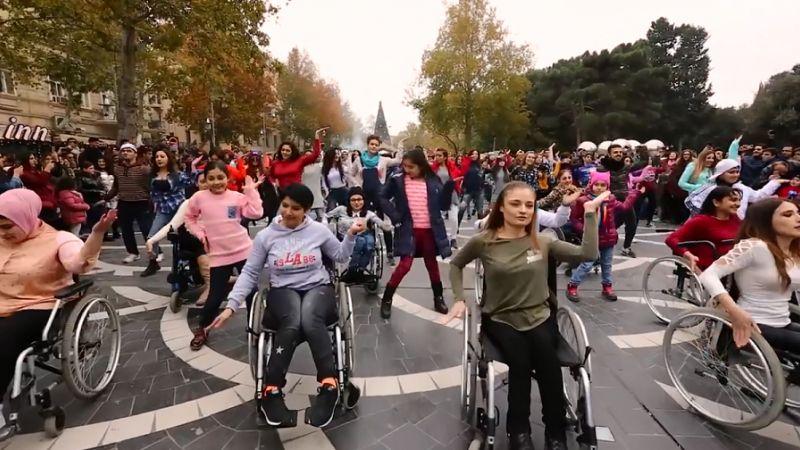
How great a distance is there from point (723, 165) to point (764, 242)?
2690 millimetres

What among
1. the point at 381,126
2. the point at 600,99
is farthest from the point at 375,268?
the point at 381,126

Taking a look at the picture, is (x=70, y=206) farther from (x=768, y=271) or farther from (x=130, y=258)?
(x=768, y=271)

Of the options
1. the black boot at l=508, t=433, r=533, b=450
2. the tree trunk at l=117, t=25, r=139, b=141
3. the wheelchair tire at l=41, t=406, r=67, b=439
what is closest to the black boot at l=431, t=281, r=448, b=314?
the black boot at l=508, t=433, r=533, b=450

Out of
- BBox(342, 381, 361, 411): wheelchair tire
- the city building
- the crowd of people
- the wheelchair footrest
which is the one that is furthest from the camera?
the city building

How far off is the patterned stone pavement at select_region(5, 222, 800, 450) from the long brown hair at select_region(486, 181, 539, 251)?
1.28 meters

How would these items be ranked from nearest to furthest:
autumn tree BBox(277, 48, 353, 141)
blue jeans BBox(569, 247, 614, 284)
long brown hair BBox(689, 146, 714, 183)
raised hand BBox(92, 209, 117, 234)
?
raised hand BBox(92, 209, 117, 234) → blue jeans BBox(569, 247, 614, 284) → long brown hair BBox(689, 146, 714, 183) → autumn tree BBox(277, 48, 353, 141)

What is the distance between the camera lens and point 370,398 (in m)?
3.08

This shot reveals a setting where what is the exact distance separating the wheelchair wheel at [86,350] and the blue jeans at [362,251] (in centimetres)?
271

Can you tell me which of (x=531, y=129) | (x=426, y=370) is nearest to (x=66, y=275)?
(x=426, y=370)

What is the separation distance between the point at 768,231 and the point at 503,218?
176 centimetres


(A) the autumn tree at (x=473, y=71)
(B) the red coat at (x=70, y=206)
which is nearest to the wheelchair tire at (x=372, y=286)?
(B) the red coat at (x=70, y=206)

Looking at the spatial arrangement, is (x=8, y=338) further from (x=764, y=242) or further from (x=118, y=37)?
(x=118, y=37)

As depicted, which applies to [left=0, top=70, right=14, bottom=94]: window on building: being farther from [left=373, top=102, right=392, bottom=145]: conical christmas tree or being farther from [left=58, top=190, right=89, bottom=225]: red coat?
[left=373, top=102, right=392, bottom=145]: conical christmas tree

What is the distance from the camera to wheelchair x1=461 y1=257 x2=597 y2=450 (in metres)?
2.17
